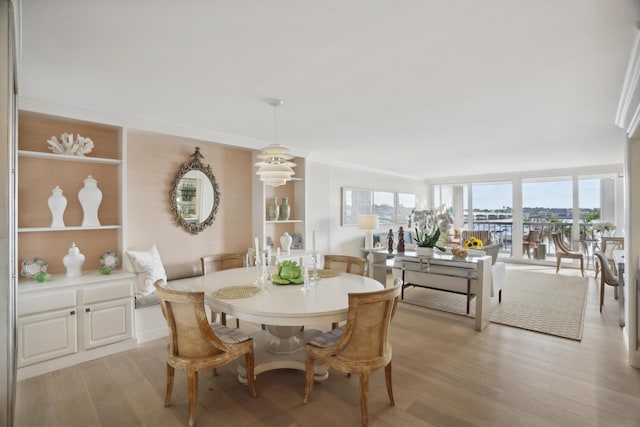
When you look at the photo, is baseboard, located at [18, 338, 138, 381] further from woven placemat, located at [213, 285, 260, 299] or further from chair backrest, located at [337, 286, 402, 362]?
chair backrest, located at [337, 286, 402, 362]

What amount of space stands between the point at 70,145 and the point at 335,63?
9.18 feet

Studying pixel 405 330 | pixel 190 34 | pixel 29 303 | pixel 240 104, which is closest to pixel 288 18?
pixel 190 34

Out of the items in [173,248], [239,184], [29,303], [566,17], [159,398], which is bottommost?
[159,398]

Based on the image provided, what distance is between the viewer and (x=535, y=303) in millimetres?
4734

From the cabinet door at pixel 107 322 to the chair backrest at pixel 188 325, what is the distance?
138 centimetres

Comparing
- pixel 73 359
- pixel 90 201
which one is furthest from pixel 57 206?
pixel 73 359

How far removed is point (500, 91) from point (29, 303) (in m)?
4.50

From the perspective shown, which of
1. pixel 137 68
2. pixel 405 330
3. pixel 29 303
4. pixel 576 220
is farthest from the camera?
pixel 576 220

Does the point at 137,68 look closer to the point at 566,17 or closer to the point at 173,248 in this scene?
the point at 173,248

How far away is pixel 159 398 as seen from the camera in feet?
7.91

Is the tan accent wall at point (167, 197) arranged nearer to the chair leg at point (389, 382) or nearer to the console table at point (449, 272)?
the console table at point (449, 272)

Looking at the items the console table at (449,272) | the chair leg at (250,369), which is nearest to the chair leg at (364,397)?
the chair leg at (250,369)

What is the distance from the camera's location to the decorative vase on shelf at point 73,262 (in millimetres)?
3139

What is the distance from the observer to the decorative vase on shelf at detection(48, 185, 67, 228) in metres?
3.08
